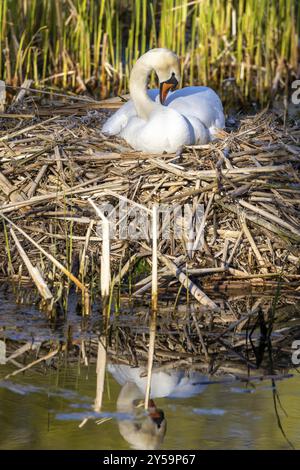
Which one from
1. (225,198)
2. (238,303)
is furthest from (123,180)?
(238,303)

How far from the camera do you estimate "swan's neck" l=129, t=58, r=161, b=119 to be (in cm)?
726

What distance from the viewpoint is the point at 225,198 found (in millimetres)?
6312

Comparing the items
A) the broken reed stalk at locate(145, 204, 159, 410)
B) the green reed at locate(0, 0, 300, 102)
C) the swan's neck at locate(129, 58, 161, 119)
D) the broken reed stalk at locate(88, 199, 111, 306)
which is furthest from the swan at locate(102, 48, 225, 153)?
the green reed at locate(0, 0, 300, 102)

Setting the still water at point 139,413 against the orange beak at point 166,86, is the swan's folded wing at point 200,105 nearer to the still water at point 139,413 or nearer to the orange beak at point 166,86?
the orange beak at point 166,86

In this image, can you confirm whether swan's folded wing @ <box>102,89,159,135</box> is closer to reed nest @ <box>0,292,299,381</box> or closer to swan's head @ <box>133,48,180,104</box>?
swan's head @ <box>133,48,180,104</box>

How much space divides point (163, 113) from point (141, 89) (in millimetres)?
519

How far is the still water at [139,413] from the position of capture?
12.8 feet

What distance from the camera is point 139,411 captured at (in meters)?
4.20

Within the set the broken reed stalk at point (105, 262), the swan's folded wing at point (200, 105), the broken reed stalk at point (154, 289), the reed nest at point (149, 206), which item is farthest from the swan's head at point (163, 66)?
the broken reed stalk at point (105, 262)

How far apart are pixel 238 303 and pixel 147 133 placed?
1571 millimetres

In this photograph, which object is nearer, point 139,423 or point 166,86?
point 139,423

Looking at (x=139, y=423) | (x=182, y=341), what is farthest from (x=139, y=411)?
(x=182, y=341)

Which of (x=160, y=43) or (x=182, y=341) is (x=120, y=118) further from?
(x=182, y=341)
